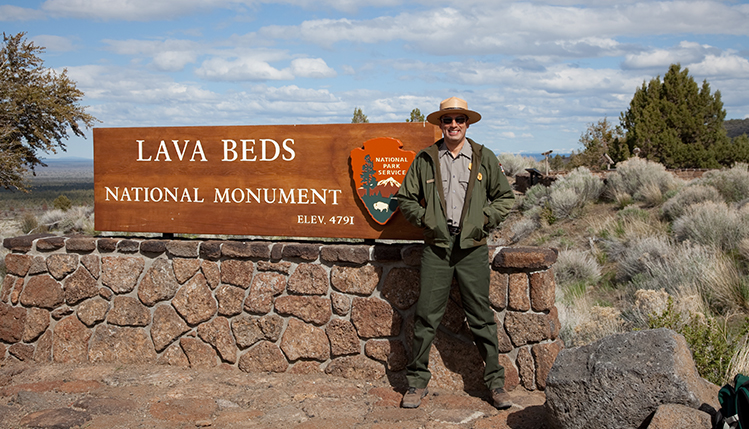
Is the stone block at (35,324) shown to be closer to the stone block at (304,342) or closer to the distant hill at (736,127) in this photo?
the stone block at (304,342)

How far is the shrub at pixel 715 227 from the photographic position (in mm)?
8023

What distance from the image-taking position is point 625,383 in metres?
3.29

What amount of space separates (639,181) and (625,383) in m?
10.5

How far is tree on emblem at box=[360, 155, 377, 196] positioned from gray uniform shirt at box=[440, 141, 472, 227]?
71 cm

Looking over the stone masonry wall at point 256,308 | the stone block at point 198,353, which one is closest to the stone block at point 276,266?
the stone masonry wall at point 256,308

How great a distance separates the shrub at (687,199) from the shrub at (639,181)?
1.24 m

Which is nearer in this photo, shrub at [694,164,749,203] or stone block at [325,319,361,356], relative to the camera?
stone block at [325,319,361,356]

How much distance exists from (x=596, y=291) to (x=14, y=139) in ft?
47.2

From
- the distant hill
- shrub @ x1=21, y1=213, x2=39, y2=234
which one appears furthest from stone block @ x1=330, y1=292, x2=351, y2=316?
the distant hill

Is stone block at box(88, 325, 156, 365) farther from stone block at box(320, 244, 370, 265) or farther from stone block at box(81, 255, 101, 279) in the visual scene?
stone block at box(320, 244, 370, 265)

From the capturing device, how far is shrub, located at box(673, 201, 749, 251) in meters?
8.02

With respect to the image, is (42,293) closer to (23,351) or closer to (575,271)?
(23,351)

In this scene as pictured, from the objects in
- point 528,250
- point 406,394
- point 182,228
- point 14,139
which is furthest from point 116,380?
point 14,139

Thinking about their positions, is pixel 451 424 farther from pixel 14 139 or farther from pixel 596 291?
pixel 14 139
